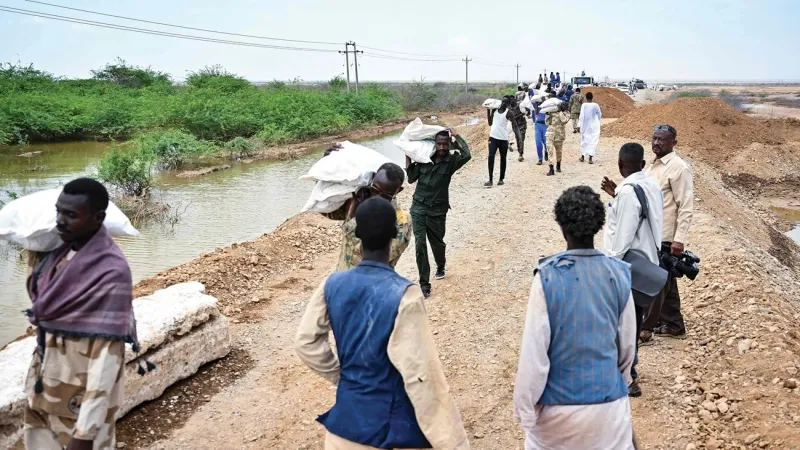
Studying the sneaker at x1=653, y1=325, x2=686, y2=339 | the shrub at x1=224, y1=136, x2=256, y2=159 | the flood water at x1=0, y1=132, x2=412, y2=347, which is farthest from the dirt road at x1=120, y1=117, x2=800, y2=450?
the shrub at x1=224, y1=136, x2=256, y2=159

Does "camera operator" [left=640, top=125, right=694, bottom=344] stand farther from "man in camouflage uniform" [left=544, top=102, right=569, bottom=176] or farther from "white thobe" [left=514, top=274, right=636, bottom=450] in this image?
"man in camouflage uniform" [left=544, top=102, right=569, bottom=176]

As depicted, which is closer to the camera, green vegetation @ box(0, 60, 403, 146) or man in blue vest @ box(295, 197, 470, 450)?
man in blue vest @ box(295, 197, 470, 450)

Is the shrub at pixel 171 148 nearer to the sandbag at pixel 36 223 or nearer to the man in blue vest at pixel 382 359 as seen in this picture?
the sandbag at pixel 36 223

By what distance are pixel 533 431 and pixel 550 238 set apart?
6.04 meters

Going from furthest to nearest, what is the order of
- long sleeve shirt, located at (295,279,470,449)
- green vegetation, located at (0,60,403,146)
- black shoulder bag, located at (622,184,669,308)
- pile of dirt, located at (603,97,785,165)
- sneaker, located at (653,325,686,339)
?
green vegetation, located at (0,60,403,146), pile of dirt, located at (603,97,785,165), sneaker, located at (653,325,686,339), black shoulder bag, located at (622,184,669,308), long sleeve shirt, located at (295,279,470,449)

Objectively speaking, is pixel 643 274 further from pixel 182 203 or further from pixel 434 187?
pixel 182 203

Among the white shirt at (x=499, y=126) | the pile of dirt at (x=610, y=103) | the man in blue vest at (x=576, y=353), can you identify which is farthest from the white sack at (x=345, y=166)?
A: the pile of dirt at (x=610, y=103)

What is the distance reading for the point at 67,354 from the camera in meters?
2.38

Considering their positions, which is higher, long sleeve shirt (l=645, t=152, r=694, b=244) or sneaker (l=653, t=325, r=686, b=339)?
long sleeve shirt (l=645, t=152, r=694, b=244)

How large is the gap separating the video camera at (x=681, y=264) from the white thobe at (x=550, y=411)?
6.78ft

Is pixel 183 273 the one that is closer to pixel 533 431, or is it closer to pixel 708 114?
pixel 533 431

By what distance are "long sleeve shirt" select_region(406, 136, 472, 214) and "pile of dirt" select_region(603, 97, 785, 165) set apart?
14014mm

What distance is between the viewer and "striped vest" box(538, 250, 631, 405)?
7.48ft

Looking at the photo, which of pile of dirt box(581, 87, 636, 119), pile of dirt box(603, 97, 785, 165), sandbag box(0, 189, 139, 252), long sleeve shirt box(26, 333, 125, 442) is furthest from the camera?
pile of dirt box(581, 87, 636, 119)
